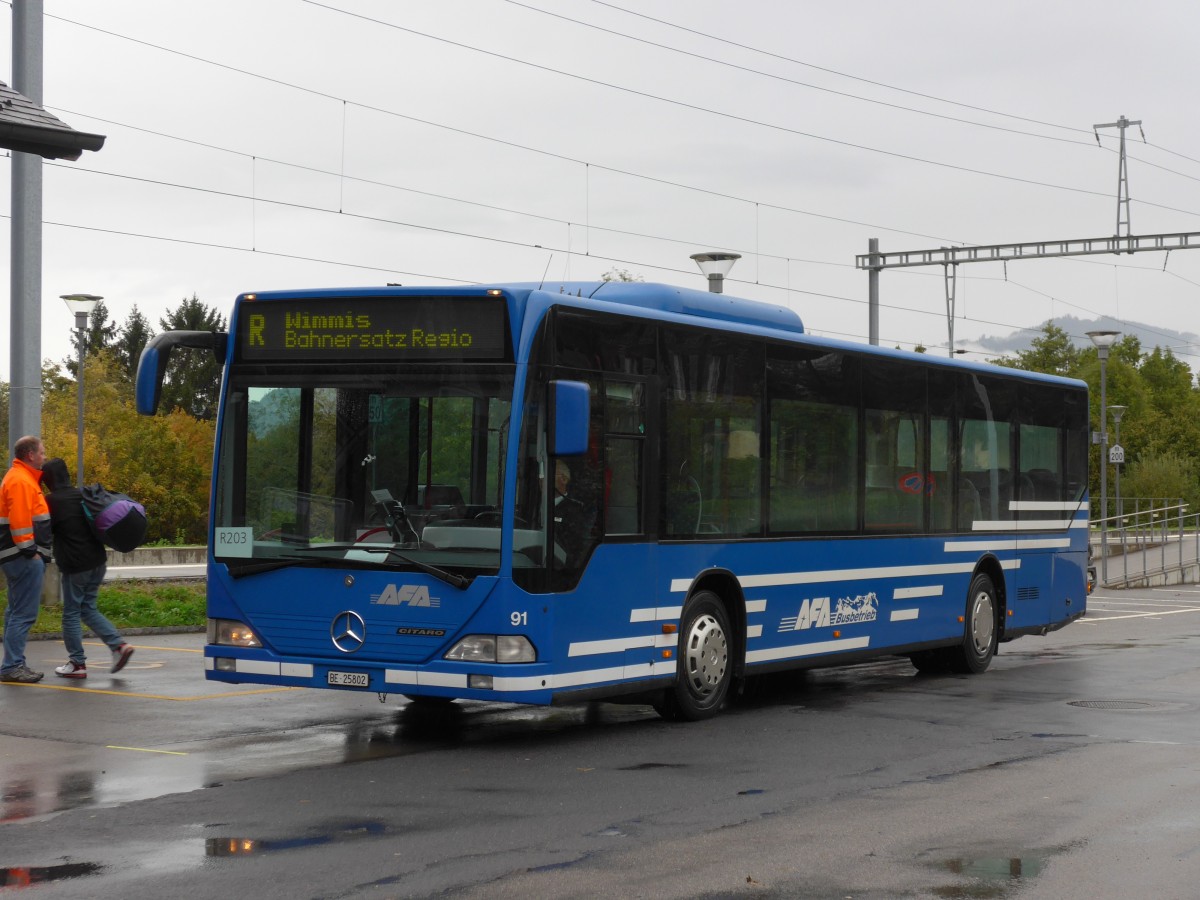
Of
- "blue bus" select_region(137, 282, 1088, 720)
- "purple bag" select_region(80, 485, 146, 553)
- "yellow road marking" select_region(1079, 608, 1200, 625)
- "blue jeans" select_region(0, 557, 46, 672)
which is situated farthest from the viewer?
"yellow road marking" select_region(1079, 608, 1200, 625)

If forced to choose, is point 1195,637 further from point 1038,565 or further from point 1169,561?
point 1169,561

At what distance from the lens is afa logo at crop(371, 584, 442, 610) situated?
10445mm

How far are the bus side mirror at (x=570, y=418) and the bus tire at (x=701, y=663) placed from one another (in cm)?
206

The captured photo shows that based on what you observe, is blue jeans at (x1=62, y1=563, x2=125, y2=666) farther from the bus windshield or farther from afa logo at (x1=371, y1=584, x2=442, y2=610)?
afa logo at (x1=371, y1=584, x2=442, y2=610)

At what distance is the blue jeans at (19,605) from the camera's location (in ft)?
44.7

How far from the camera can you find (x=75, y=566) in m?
13.9

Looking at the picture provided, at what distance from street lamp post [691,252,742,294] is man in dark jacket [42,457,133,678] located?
1085cm

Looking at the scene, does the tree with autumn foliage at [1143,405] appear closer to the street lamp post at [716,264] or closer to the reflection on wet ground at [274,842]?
the street lamp post at [716,264]

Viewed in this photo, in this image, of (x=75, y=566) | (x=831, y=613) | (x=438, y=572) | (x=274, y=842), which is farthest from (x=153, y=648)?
(x=274, y=842)

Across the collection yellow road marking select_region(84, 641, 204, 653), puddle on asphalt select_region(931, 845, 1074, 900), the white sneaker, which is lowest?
puddle on asphalt select_region(931, 845, 1074, 900)

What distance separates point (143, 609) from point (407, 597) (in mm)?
10572

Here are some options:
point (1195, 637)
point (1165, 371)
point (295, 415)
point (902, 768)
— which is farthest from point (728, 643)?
point (1165, 371)

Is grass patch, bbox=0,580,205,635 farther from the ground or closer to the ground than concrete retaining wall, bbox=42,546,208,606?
closer to the ground

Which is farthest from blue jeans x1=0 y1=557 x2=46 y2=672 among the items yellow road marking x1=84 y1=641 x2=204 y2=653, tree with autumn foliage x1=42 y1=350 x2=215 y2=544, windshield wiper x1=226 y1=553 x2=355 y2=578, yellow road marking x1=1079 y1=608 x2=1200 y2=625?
tree with autumn foliage x1=42 y1=350 x2=215 y2=544
